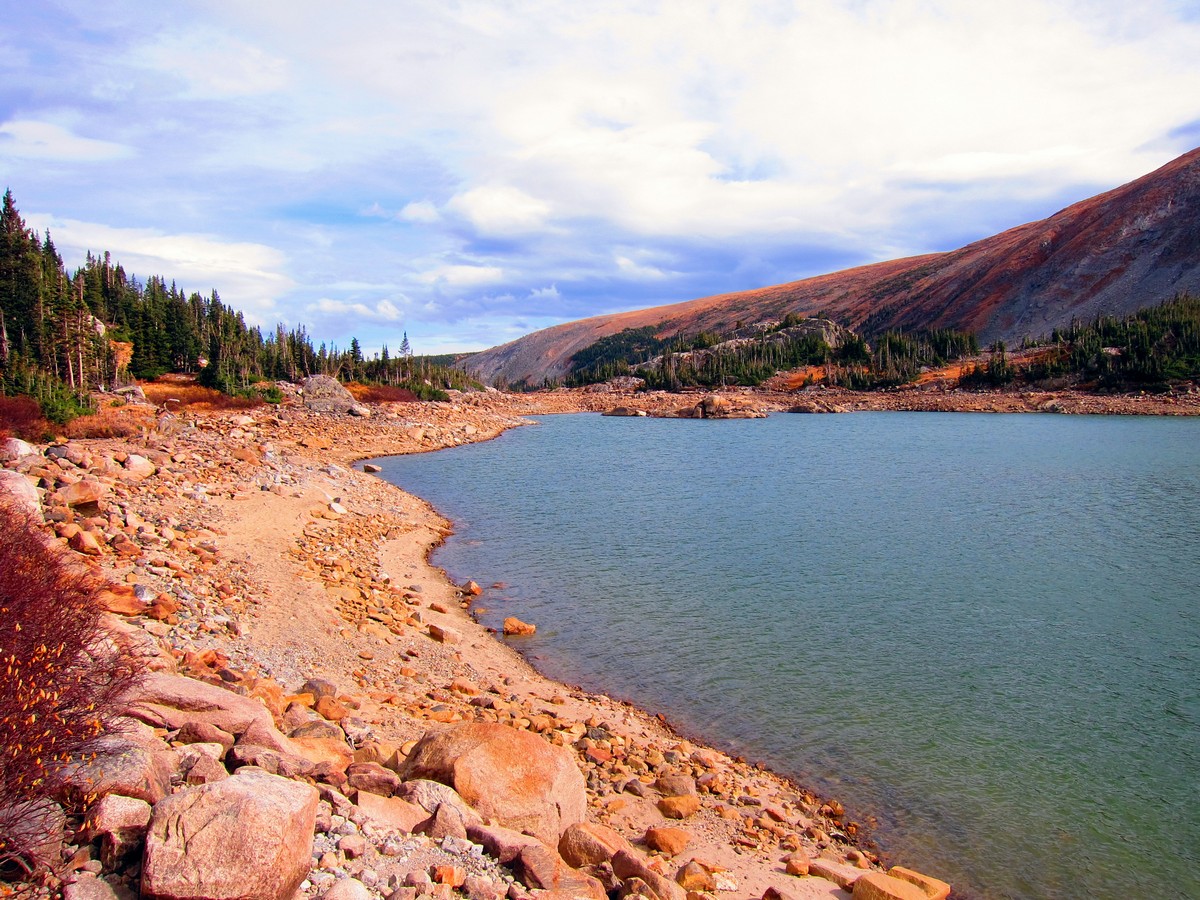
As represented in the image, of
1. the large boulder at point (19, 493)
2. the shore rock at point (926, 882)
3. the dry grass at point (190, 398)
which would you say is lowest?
the shore rock at point (926, 882)

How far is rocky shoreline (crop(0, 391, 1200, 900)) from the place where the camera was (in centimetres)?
532

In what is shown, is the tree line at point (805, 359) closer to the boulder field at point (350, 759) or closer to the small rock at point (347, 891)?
the boulder field at point (350, 759)

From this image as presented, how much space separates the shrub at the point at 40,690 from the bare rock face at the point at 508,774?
3.02 metres

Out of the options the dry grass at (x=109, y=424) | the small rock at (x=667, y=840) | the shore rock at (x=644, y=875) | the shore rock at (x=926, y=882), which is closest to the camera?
the shore rock at (x=644, y=875)

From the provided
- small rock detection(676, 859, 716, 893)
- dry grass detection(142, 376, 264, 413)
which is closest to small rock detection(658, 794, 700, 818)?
small rock detection(676, 859, 716, 893)

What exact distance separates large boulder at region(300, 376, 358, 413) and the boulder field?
118ft

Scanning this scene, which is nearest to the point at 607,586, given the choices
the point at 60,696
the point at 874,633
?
the point at 874,633

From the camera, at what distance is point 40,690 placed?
17.4 ft

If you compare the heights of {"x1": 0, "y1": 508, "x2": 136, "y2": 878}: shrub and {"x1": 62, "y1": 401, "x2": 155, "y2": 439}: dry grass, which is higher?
{"x1": 62, "y1": 401, "x2": 155, "y2": 439}: dry grass

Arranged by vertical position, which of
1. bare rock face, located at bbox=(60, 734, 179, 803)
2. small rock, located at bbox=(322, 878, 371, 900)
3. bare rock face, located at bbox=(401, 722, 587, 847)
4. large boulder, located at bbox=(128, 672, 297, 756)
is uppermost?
bare rock face, located at bbox=(60, 734, 179, 803)

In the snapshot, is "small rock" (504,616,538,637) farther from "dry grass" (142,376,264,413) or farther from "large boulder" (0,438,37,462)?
"dry grass" (142,376,264,413)

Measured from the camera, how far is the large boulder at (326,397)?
2192 inches

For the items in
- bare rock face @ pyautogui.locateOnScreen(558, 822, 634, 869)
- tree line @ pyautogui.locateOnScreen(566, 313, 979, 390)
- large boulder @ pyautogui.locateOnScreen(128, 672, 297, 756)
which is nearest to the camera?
large boulder @ pyautogui.locateOnScreen(128, 672, 297, 756)

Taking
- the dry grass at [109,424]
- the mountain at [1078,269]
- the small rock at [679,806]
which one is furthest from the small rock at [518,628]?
the mountain at [1078,269]
